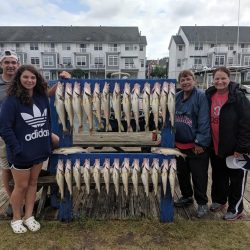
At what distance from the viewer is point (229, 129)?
12.6 ft

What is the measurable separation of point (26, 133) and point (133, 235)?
1.92m

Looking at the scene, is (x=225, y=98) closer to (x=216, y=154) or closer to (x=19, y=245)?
(x=216, y=154)

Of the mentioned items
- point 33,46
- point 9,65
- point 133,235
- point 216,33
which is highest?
point 216,33

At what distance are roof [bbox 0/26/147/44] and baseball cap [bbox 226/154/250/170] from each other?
1992 inches

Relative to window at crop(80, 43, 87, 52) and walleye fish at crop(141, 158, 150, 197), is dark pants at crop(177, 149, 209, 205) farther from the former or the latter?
window at crop(80, 43, 87, 52)

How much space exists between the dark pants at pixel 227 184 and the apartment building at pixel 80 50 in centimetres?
4937

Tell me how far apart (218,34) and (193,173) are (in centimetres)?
5674

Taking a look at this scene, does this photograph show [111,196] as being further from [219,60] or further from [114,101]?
[219,60]

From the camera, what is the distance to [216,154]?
4035mm

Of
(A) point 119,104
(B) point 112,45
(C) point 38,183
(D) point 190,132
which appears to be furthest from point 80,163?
(B) point 112,45

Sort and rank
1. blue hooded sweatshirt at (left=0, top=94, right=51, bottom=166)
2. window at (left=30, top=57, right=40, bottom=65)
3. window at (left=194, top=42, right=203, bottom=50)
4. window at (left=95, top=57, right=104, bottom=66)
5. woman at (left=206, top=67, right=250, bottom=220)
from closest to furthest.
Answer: blue hooded sweatshirt at (left=0, top=94, right=51, bottom=166) < woman at (left=206, top=67, right=250, bottom=220) < window at (left=194, top=42, right=203, bottom=50) < window at (left=95, top=57, right=104, bottom=66) < window at (left=30, top=57, right=40, bottom=65)

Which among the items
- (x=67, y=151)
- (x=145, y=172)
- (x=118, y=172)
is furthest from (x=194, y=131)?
(x=67, y=151)

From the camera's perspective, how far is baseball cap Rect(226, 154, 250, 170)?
3.89m

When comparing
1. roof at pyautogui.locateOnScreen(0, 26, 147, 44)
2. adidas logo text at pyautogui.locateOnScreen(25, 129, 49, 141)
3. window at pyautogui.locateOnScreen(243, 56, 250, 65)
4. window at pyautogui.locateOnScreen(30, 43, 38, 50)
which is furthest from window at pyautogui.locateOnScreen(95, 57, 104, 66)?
adidas logo text at pyautogui.locateOnScreen(25, 129, 49, 141)
